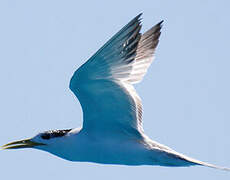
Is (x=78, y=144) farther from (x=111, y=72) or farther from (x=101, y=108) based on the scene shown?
(x=111, y=72)

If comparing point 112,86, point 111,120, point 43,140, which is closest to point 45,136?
point 43,140

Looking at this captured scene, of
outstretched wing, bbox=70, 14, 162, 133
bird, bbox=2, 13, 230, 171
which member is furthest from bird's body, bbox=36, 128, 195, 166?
outstretched wing, bbox=70, 14, 162, 133

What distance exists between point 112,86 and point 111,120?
35.2 inches

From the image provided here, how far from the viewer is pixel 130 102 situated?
38.0 feet

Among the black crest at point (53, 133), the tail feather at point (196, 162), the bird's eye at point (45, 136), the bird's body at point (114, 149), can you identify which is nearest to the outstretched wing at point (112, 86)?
the bird's body at point (114, 149)

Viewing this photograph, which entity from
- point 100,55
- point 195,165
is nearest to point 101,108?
point 100,55

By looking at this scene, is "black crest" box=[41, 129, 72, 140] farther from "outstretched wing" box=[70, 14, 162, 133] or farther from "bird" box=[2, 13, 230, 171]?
"outstretched wing" box=[70, 14, 162, 133]

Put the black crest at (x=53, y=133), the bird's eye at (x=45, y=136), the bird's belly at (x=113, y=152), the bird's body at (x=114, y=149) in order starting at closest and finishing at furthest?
the bird's body at (x=114, y=149)
the bird's belly at (x=113, y=152)
the black crest at (x=53, y=133)
the bird's eye at (x=45, y=136)

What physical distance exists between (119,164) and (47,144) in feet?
5.29

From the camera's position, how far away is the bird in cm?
1088

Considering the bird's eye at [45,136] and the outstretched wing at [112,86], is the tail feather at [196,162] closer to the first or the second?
the outstretched wing at [112,86]

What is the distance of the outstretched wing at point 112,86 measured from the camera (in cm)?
1077

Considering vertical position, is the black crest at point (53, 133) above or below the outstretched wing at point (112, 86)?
below

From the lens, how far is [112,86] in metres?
11.3
